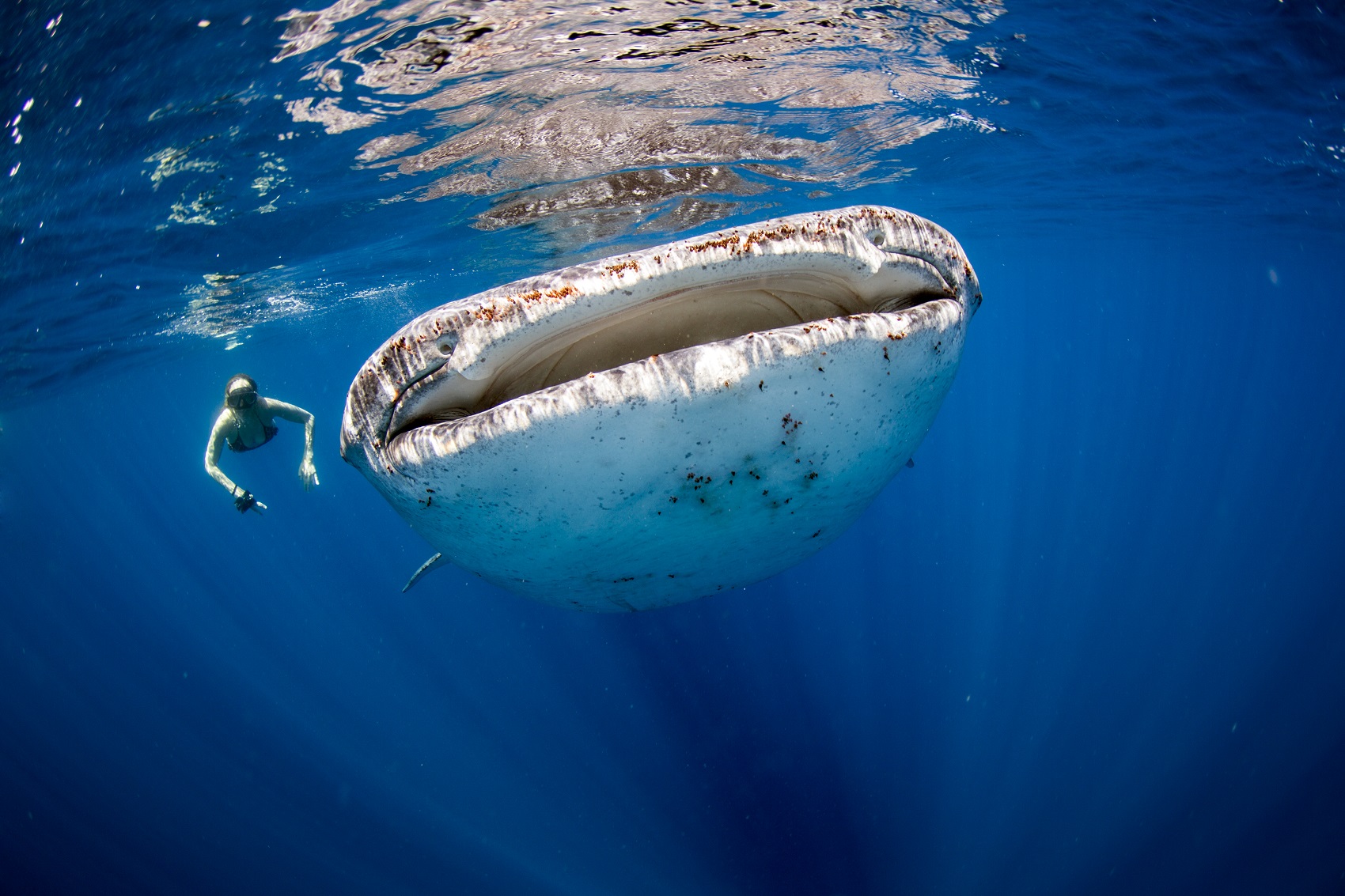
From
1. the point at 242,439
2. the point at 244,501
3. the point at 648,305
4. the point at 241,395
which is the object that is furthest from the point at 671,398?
the point at 242,439

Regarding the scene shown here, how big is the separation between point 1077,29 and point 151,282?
45.3ft

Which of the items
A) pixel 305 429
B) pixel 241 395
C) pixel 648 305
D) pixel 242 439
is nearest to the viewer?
pixel 648 305

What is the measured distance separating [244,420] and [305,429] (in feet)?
9.09

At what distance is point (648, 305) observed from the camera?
1.72 metres

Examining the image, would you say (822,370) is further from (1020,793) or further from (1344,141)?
(1344,141)

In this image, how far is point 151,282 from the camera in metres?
10.3

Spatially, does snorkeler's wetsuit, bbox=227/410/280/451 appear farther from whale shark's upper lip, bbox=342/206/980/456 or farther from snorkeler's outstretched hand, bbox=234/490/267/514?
whale shark's upper lip, bbox=342/206/980/456

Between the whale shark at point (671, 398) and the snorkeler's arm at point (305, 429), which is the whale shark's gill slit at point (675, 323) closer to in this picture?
the whale shark at point (671, 398)

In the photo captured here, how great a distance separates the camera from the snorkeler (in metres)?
7.06

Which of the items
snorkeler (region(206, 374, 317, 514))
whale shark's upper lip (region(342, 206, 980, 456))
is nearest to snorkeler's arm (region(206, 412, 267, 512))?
snorkeler (region(206, 374, 317, 514))

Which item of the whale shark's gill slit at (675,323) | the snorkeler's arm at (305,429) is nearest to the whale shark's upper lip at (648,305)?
the whale shark's gill slit at (675,323)

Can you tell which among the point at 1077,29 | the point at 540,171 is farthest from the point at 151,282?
the point at 1077,29

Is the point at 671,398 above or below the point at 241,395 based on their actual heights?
above

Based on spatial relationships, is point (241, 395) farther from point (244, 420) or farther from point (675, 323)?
point (675, 323)
